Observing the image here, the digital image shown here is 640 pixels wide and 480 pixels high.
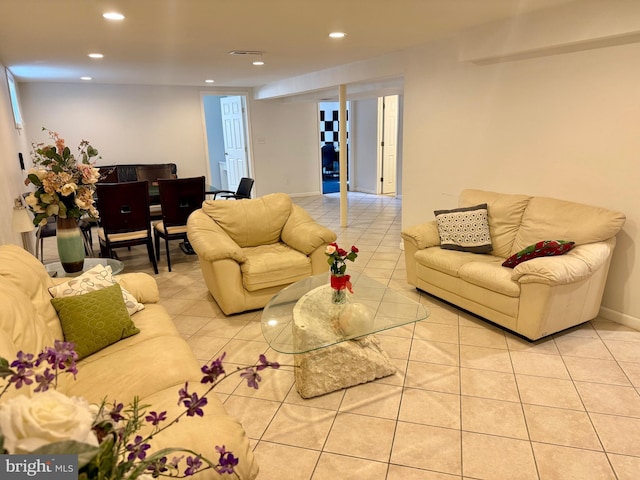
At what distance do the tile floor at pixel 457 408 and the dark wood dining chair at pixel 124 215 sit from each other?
1474 millimetres

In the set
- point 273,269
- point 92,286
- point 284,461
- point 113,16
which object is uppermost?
point 113,16

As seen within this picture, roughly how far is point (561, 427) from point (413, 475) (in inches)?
32.7

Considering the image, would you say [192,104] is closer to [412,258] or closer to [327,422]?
[412,258]

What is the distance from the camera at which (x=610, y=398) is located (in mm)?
2271

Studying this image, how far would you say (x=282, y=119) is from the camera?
28.9ft

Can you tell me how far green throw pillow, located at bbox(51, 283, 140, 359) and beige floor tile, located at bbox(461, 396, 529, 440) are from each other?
1.76 meters

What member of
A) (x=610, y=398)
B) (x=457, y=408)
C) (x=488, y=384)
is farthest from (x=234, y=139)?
(x=610, y=398)

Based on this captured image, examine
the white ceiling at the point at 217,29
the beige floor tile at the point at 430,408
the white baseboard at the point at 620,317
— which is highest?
the white ceiling at the point at 217,29

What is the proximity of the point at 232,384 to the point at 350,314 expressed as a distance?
0.83 metres

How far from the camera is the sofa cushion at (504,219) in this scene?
3.44 metres

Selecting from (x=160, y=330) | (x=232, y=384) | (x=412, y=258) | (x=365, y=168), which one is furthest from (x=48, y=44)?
(x=365, y=168)

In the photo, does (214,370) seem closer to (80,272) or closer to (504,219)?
(80,272)

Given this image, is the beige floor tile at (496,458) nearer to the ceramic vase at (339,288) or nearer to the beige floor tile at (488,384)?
the beige floor tile at (488,384)

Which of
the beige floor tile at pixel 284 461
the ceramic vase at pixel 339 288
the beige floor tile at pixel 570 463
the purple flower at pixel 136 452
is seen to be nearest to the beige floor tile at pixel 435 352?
the ceramic vase at pixel 339 288
